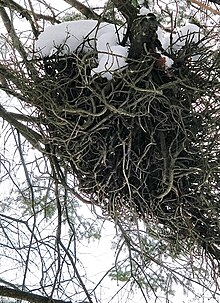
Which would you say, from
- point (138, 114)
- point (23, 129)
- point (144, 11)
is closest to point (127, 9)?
point (144, 11)

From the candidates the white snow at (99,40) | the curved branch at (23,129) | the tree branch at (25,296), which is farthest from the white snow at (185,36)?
Result: the tree branch at (25,296)

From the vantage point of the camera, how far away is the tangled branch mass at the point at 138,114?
34.5 inches

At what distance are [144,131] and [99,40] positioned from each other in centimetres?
18

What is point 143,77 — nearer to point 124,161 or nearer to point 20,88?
point 124,161

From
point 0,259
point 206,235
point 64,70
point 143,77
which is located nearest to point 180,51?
point 143,77

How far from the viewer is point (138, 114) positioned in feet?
2.85

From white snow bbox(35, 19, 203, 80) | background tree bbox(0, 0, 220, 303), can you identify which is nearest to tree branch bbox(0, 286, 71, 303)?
background tree bbox(0, 0, 220, 303)

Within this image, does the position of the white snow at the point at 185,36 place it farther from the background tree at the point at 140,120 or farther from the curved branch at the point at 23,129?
the curved branch at the point at 23,129

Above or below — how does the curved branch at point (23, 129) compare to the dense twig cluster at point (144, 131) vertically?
above

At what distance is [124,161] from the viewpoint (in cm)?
89

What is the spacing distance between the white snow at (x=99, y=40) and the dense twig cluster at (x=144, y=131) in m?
0.02

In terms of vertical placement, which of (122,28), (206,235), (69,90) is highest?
(122,28)

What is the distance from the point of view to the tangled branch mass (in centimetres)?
88

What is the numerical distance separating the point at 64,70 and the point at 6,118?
385 mm
